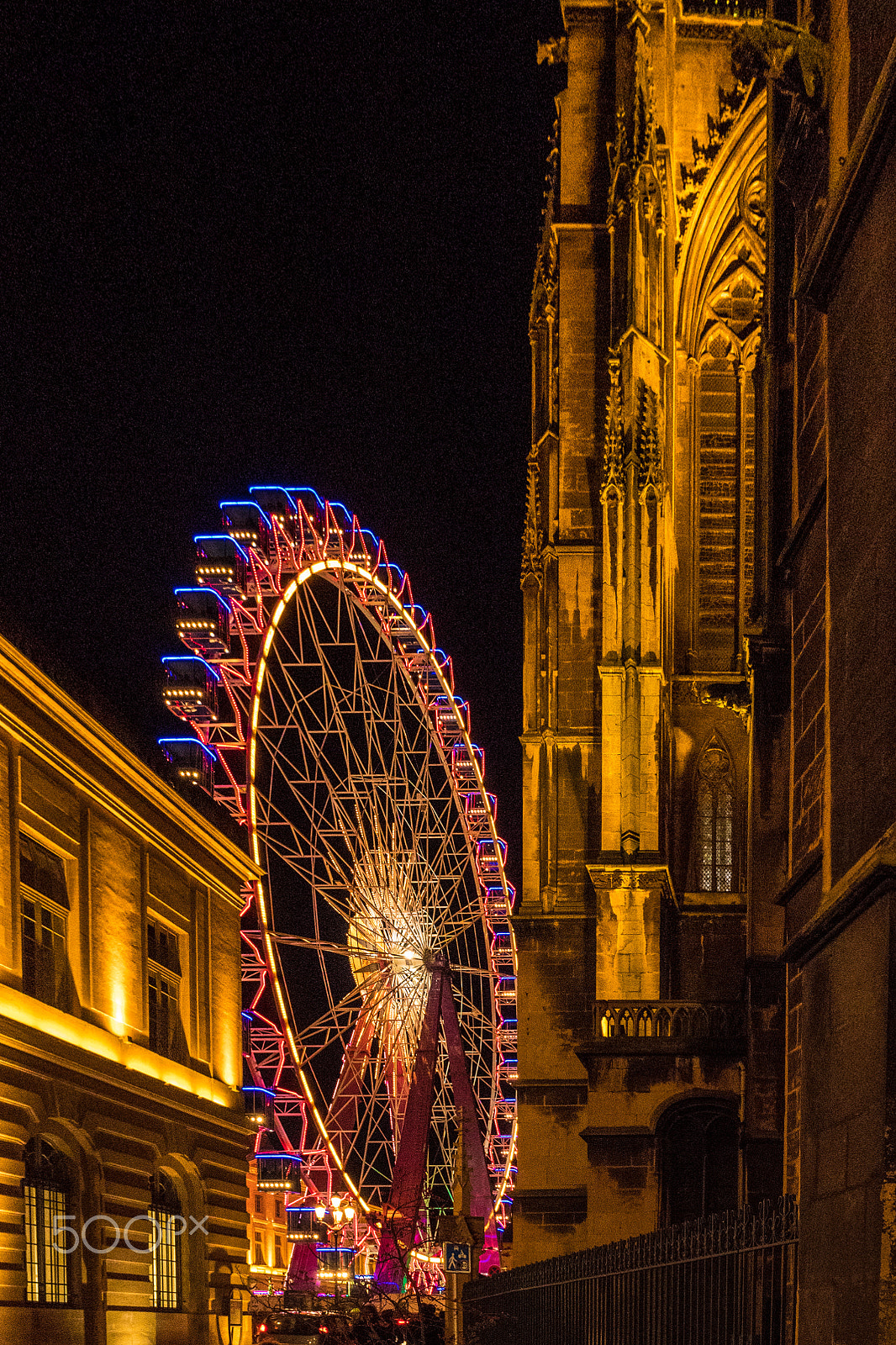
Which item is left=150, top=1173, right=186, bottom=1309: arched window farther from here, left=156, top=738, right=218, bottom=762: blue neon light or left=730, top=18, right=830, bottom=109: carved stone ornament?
left=730, top=18, right=830, bottom=109: carved stone ornament

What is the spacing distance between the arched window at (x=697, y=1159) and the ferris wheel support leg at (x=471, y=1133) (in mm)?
3218

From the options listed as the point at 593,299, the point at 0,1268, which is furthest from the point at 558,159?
the point at 0,1268

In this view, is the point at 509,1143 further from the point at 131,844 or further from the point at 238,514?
the point at 131,844

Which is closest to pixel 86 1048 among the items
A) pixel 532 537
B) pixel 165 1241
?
pixel 165 1241

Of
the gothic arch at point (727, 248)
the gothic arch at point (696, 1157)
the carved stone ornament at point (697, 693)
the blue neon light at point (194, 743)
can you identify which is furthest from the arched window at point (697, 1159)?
the blue neon light at point (194, 743)

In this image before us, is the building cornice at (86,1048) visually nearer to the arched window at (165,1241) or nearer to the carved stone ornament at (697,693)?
the arched window at (165,1241)

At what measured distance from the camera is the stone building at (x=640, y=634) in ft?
99.7

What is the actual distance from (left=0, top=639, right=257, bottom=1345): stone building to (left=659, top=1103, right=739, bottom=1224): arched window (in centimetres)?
754

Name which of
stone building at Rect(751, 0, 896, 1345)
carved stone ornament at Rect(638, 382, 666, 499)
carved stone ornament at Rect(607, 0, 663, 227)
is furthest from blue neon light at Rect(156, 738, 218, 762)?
stone building at Rect(751, 0, 896, 1345)

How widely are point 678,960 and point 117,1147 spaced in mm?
13069

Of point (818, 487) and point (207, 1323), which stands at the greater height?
point (818, 487)

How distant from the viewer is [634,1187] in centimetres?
2964

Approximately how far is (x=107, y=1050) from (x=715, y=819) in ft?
49.4

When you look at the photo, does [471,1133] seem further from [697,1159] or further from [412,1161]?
[697,1159]
